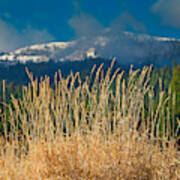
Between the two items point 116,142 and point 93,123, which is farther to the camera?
point 93,123

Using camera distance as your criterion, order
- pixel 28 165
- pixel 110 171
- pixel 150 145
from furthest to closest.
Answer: pixel 28 165
pixel 150 145
pixel 110 171

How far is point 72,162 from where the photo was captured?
2590 millimetres

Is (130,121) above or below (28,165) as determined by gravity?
above

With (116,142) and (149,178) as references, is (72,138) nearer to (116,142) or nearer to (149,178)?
(116,142)

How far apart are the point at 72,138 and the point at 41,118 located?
372 mm

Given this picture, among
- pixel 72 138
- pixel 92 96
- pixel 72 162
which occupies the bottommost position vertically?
pixel 72 162

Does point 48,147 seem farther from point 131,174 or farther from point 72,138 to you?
point 131,174

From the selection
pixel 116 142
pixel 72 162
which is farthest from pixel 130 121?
pixel 72 162

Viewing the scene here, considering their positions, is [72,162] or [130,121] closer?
[72,162]

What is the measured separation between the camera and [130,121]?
2.83m

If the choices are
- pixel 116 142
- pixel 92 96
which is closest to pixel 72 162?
pixel 116 142

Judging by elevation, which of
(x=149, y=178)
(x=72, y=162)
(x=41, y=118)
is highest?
(x=41, y=118)

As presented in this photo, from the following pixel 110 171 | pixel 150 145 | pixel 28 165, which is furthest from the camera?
pixel 28 165

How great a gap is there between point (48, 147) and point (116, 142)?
608mm
